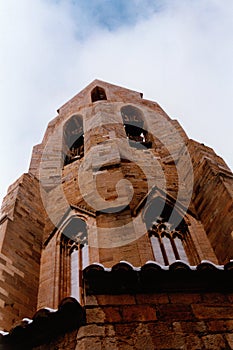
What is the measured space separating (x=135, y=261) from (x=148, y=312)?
2.88 m

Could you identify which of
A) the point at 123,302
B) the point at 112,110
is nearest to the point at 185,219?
the point at 123,302

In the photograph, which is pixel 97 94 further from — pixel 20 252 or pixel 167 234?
pixel 20 252

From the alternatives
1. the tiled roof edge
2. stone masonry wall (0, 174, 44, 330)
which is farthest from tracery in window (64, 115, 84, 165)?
the tiled roof edge

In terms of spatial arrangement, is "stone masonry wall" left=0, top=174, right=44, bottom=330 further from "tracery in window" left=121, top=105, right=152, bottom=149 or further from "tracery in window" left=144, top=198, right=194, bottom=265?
"tracery in window" left=121, top=105, right=152, bottom=149

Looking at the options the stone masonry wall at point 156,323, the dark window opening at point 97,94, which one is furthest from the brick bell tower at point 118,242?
the dark window opening at point 97,94

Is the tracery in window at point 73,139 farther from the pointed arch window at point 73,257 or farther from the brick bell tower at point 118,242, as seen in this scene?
the pointed arch window at point 73,257

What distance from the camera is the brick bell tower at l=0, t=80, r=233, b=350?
4090 millimetres

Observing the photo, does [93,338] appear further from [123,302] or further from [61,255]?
[61,255]

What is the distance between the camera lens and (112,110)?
53.7ft

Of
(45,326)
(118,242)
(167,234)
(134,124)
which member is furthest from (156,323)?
(134,124)

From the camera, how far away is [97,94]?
21.5 metres

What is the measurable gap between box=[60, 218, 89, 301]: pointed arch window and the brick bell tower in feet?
0.09

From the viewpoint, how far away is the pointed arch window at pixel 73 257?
811 centimetres

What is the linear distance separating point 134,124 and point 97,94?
517 cm
